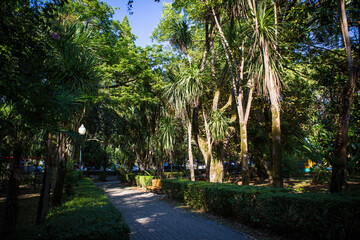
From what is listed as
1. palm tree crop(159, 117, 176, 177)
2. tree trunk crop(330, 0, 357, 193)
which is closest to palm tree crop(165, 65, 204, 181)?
palm tree crop(159, 117, 176, 177)

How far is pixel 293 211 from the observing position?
4520 mm

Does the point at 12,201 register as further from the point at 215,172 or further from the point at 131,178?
the point at 131,178

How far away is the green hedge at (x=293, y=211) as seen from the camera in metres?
3.84

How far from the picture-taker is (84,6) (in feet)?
36.4

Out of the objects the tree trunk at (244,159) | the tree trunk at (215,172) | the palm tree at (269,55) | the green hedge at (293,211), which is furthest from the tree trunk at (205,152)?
the palm tree at (269,55)

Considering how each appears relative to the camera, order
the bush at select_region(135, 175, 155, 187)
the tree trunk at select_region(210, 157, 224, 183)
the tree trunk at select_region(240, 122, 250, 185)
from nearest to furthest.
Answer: the tree trunk at select_region(240, 122, 250, 185), the tree trunk at select_region(210, 157, 224, 183), the bush at select_region(135, 175, 155, 187)

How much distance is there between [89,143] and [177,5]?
72.4 feet

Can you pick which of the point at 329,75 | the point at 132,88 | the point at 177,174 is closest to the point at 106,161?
the point at 177,174

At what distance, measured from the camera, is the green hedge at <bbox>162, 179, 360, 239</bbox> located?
3836 mm

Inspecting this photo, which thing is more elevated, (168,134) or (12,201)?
(168,134)

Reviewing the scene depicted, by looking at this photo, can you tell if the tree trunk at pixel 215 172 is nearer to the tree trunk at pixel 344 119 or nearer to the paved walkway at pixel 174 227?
the paved walkway at pixel 174 227

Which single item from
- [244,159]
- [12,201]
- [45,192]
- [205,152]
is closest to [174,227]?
[45,192]

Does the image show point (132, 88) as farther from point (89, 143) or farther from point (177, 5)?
point (89, 143)

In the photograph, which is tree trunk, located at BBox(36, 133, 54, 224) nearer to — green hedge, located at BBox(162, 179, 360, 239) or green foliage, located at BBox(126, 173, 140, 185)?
green hedge, located at BBox(162, 179, 360, 239)
